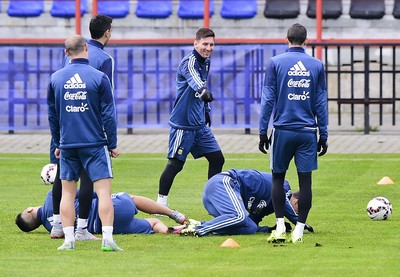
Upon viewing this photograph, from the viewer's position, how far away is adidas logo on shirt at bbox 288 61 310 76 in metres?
11.5

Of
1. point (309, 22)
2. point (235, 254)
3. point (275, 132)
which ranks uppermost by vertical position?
point (309, 22)

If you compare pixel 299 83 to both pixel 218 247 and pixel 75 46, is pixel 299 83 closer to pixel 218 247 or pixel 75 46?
pixel 218 247

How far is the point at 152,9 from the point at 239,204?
17.5 metres

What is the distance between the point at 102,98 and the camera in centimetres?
1091

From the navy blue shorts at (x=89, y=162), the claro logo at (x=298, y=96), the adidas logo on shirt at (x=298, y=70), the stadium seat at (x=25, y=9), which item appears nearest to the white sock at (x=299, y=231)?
the claro logo at (x=298, y=96)

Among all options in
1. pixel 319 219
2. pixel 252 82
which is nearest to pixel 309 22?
pixel 252 82

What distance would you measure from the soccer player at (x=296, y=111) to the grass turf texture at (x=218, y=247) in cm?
61

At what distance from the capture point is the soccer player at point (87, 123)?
429 inches

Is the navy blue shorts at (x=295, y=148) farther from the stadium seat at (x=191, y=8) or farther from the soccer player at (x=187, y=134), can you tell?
the stadium seat at (x=191, y=8)

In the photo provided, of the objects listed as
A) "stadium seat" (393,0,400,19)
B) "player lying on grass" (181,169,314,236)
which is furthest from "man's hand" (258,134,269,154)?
"stadium seat" (393,0,400,19)

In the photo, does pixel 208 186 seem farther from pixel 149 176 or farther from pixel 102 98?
pixel 149 176

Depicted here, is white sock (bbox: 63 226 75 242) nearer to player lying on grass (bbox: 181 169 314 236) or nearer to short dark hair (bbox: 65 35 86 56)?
player lying on grass (bbox: 181 169 314 236)

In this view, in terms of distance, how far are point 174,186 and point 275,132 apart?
538 centimetres

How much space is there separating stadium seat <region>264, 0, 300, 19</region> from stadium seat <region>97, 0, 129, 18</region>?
304cm
